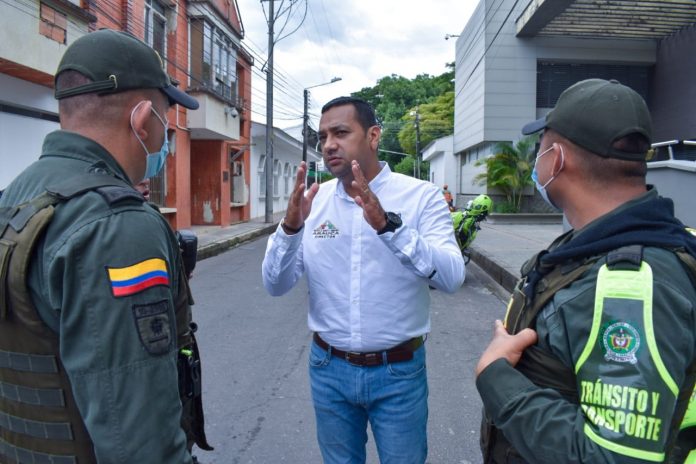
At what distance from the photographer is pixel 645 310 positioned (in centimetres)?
111

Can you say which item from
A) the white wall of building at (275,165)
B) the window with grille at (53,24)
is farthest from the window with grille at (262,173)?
the window with grille at (53,24)

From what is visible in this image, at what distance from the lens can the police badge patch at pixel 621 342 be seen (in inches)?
43.6

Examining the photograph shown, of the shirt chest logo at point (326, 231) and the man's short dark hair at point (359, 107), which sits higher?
the man's short dark hair at point (359, 107)

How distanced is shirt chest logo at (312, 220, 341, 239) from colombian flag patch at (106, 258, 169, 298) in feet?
3.58

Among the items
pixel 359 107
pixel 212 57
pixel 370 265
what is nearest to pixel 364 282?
pixel 370 265

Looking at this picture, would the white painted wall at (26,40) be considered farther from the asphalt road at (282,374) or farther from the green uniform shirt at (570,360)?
the green uniform shirt at (570,360)

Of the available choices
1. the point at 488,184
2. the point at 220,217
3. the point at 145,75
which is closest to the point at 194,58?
the point at 220,217

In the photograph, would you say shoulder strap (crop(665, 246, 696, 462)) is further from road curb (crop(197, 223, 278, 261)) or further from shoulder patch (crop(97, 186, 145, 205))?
road curb (crop(197, 223, 278, 261))

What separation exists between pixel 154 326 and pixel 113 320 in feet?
0.31

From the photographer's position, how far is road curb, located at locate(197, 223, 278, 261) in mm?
12148

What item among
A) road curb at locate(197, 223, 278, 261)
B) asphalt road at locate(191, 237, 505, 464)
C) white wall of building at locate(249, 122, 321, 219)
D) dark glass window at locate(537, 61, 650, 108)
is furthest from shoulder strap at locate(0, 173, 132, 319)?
dark glass window at locate(537, 61, 650, 108)

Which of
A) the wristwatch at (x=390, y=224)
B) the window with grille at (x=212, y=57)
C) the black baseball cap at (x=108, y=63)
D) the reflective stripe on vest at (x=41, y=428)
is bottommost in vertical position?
the reflective stripe on vest at (x=41, y=428)

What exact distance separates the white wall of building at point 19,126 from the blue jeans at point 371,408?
25.1ft

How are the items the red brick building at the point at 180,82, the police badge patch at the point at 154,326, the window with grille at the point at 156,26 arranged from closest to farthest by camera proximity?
the police badge patch at the point at 154,326, the red brick building at the point at 180,82, the window with grille at the point at 156,26
